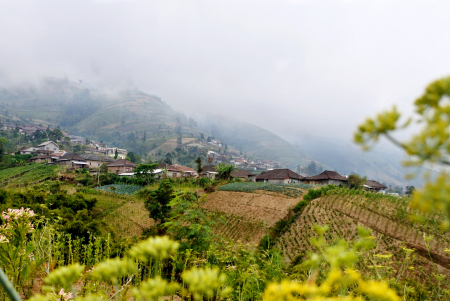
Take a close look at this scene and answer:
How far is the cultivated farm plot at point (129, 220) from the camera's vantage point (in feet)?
68.5

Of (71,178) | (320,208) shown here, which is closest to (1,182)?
(71,178)

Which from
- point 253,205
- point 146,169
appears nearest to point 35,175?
point 146,169

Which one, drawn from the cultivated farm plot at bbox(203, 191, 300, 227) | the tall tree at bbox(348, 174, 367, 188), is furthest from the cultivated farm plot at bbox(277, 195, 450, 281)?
the tall tree at bbox(348, 174, 367, 188)

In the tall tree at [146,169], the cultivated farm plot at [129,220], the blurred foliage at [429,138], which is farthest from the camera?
the tall tree at [146,169]

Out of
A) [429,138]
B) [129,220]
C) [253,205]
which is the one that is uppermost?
[429,138]

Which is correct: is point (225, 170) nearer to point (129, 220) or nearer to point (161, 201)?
point (129, 220)

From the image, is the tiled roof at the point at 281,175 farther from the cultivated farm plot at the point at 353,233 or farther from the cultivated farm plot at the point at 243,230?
the cultivated farm plot at the point at 243,230

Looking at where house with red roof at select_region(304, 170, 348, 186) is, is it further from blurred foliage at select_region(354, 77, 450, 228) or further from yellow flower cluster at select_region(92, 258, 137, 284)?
yellow flower cluster at select_region(92, 258, 137, 284)

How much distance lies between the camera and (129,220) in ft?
78.1

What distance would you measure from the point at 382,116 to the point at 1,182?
196ft

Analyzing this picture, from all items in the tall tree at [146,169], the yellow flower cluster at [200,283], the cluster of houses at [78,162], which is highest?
the yellow flower cluster at [200,283]

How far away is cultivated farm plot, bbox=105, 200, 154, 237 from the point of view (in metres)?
20.9

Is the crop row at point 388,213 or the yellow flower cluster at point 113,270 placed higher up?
the yellow flower cluster at point 113,270

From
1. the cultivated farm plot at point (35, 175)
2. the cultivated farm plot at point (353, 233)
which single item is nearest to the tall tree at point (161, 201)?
the cultivated farm plot at point (353, 233)
